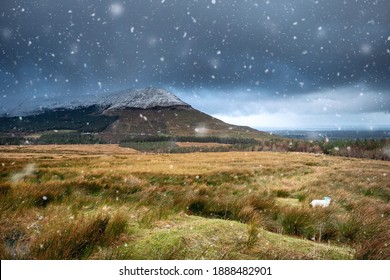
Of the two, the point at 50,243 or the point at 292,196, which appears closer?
the point at 50,243

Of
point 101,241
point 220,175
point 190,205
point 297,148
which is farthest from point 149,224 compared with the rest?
point 297,148

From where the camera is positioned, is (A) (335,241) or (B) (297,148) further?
(B) (297,148)

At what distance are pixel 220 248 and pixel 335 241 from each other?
7.35 feet

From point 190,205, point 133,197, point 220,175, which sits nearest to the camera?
point 190,205

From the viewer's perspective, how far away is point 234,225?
163 inches

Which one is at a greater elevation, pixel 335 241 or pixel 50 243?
pixel 50 243

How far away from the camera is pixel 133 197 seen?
7324 millimetres

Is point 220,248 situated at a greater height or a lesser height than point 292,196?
greater

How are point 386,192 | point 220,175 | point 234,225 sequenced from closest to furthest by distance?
point 234,225 < point 386,192 < point 220,175

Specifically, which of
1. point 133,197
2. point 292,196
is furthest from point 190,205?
point 292,196

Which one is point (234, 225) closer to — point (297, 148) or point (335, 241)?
point (335, 241)
